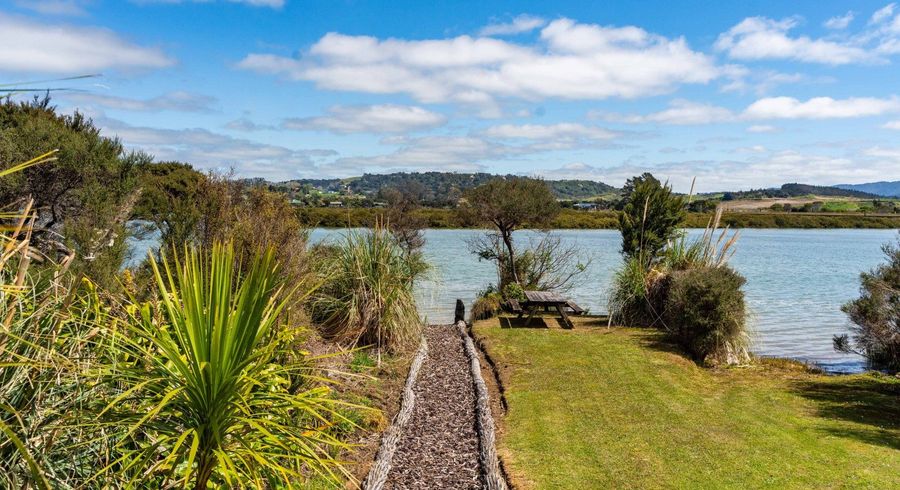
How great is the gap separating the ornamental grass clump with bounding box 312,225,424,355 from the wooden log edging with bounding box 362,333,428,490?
944mm

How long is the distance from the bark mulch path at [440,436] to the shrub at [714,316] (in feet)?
14.6

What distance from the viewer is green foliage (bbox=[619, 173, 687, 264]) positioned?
54.9ft

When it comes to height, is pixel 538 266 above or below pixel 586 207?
below

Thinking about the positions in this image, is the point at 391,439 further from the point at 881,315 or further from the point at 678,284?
the point at 881,315

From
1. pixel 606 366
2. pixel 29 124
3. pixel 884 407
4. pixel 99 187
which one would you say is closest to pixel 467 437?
pixel 606 366

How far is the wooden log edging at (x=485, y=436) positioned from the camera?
5.80 meters

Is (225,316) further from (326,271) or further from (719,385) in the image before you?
(719,385)

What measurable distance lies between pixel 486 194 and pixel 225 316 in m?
17.3

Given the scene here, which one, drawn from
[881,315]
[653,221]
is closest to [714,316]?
[881,315]

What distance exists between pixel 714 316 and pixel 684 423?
13.6 ft

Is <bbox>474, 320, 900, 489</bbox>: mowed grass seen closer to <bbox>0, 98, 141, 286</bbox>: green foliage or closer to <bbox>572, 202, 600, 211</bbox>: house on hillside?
→ <bbox>0, 98, 141, 286</bbox>: green foliage

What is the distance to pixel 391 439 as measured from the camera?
264 inches

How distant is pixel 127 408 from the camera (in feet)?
9.80

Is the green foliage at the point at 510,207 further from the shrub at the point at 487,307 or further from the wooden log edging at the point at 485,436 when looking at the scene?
the wooden log edging at the point at 485,436
